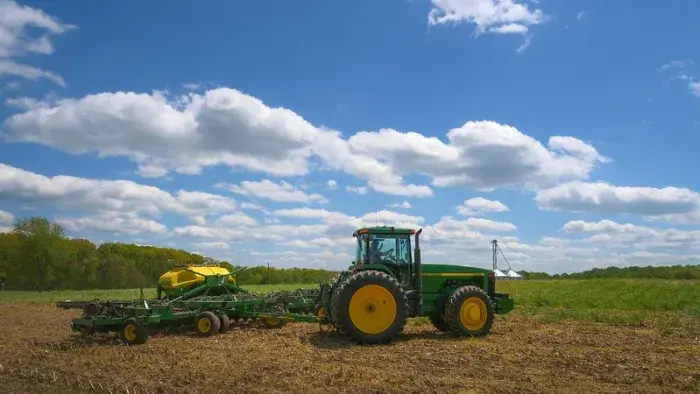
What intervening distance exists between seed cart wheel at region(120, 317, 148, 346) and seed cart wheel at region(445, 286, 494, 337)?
677 centimetres

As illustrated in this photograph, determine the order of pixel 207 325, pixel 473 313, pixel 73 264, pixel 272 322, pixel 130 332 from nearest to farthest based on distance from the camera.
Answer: pixel 130 332
pixel 473 313
pixel 207 325
pixel 272 322
pixel 73 264

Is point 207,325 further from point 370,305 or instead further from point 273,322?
point 370,305

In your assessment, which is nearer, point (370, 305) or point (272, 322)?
point (370, 305)

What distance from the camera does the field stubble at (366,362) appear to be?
7715 mm

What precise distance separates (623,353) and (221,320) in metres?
9.15

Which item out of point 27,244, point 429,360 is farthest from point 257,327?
point 27,244

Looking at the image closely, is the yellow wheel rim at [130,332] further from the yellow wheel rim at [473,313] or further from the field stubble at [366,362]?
the yellow wheel rim at [473,313]

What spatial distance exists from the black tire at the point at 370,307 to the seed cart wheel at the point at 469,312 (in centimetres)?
128

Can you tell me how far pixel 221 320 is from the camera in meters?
14.0

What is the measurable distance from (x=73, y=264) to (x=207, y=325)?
2087 inches

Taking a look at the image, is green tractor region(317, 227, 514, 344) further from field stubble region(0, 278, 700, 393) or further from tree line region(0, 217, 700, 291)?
tree line region(0, 217, 700, 291)

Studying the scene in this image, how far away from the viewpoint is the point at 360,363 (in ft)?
31.0

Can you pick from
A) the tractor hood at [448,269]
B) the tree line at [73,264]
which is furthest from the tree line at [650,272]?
the tractor hood at [448,269]

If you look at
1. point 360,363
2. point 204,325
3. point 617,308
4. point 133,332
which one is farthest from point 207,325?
point 617,308
